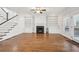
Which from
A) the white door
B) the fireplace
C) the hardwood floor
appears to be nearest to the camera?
the hardwood floor

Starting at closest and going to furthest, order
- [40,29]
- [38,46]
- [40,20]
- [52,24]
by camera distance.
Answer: [38,46], [52,24], [40,29], [40,20]

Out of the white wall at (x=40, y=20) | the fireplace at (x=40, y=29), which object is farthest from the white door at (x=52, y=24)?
the fireplace at (x=40, y=29)

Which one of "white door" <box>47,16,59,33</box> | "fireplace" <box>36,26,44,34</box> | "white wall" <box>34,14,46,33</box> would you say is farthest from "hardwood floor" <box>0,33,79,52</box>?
"white wall" <box>34,14,46,33</box>

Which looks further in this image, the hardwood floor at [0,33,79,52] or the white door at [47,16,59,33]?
the white door at [47,16,59,33]

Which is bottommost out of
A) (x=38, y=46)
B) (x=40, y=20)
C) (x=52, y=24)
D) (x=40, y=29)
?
(x=38, y=46)

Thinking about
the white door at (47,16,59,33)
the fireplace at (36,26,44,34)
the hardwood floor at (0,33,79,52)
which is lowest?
the hardwood floor at (0,33,79,52)

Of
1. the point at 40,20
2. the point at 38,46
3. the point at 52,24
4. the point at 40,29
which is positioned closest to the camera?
the point at 38,46

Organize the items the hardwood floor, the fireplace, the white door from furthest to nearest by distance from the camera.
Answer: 1. the fireplace
2. the white door
3. the hardwood floor

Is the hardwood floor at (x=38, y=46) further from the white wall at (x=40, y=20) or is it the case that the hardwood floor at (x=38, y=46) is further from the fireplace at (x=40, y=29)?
the white wall at (x=40, y=20)

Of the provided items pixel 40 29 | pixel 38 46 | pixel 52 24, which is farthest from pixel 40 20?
pixel 38 46

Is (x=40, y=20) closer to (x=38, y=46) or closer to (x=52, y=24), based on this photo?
(x=52, y=24)

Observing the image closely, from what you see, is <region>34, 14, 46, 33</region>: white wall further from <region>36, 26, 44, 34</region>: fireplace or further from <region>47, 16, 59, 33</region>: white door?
<region>47, 16, 59, 33</region>: white door
